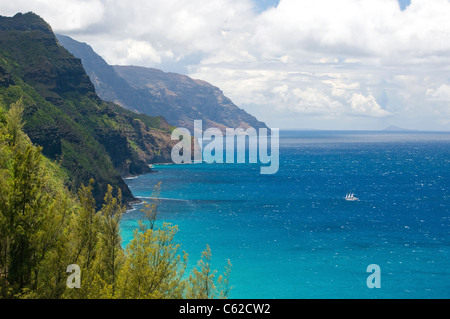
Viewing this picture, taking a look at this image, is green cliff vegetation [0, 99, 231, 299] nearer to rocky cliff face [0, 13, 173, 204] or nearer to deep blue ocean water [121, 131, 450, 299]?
deep blue ocean water [121, 131, 450, 299]

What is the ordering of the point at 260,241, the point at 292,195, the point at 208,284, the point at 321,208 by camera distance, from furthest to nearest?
1. the point at 292,195
2. the point at 321,208
3. the point at 260,241
4. the point at 208,284

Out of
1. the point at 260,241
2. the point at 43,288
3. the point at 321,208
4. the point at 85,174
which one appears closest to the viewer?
the point at 43,288

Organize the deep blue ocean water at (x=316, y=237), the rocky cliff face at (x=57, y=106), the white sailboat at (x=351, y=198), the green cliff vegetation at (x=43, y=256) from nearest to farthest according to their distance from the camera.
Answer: the green cliff vegetation at (x=43, y=256), the deep blue ocean water at (x=316, y=237), the rocky cliff face at (x=57, y=106), the white sailboat at (x=351, y=198)

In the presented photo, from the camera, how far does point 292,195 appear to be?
179 metres

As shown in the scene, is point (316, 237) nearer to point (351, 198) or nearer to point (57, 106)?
point (351, 198)

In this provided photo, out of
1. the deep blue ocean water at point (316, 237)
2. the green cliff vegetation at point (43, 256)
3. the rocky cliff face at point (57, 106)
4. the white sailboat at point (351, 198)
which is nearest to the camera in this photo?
the green cliff vegetation at point (43, 256)

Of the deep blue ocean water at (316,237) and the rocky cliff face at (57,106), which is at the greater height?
the rocky cliff face at (57,106)

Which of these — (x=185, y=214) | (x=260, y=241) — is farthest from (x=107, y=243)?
(x=185, y=214)

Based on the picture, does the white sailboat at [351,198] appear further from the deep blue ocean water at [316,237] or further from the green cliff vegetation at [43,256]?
the green cliff vegetation at [43,256]

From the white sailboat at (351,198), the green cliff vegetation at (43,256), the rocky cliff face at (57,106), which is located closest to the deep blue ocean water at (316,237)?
the white sailboat at (351,198)

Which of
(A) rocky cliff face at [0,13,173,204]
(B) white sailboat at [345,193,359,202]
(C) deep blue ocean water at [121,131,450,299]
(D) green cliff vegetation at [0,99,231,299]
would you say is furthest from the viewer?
(B) white sailboat at [345,193,359,202]

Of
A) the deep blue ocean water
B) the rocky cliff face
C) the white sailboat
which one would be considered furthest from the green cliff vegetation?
the white sailboat
